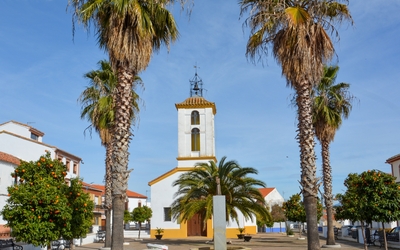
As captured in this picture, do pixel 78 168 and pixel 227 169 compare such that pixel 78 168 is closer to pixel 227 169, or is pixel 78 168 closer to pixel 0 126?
pixel 0 126

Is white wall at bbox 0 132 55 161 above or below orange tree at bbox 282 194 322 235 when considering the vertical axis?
above

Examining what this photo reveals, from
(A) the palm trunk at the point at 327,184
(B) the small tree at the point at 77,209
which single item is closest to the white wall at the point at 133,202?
(A) the palm trunk at the point at 327,184

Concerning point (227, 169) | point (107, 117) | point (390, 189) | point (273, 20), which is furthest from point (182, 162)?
point (273, 20)

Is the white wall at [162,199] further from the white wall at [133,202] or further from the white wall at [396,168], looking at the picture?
the white wall at [133,202]

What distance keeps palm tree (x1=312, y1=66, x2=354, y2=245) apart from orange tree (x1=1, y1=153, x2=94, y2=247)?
1661cm

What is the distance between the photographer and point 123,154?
1456 centimetres

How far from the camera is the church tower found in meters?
45.5

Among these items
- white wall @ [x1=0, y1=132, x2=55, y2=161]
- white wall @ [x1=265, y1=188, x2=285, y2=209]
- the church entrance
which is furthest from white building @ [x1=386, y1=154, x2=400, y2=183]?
white wall @ [x1=265, y1=188, x2=285, y2=209]

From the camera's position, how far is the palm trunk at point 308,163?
14594mm

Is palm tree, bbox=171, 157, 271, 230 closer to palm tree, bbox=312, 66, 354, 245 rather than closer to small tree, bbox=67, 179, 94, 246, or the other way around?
palm tree, bbox=312, 66, 354, 245

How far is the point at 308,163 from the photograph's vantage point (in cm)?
1498

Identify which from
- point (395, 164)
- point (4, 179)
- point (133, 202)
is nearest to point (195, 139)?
point (4, 179)

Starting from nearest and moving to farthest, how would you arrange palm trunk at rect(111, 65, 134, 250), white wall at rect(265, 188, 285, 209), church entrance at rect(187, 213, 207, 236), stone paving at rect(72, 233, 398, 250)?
palm trunk at rect(111, 65, 134, 250), stone paving at rect(72, 233, 398, 250), church entrance at rect(187, 213, 207, 236), white wall at rect(265, 188, 285, 209)

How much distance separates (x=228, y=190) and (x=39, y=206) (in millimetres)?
16521
